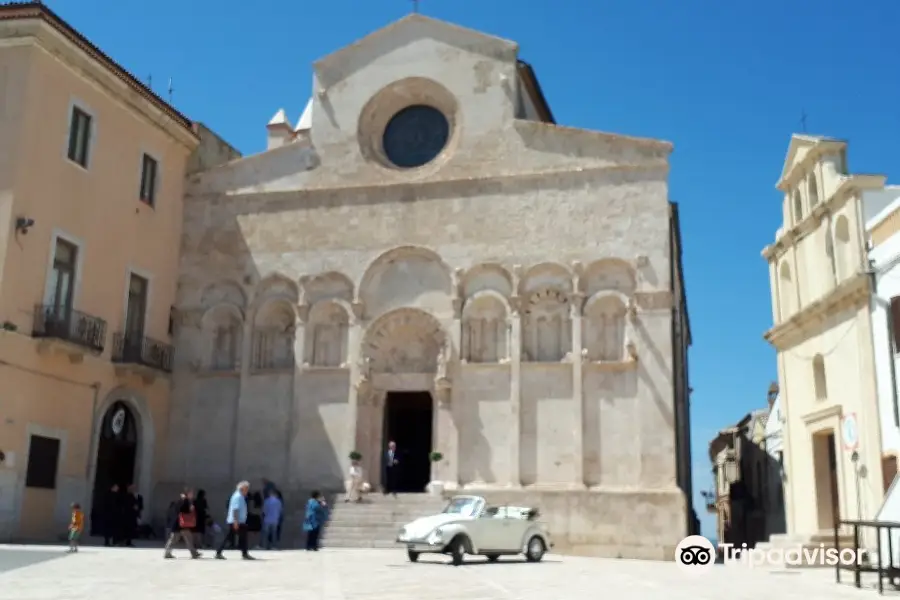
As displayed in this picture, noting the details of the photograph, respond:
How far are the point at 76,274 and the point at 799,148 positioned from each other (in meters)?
17.9

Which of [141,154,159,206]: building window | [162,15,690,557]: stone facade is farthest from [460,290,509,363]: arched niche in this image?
[141,154,159,206]: building window

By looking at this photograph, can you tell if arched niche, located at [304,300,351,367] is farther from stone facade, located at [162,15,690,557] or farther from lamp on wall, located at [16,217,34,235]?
lamp on wall, located at [16,217,34,235]

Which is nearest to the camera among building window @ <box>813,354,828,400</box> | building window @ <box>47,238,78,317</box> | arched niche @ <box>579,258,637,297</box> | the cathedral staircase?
building window @ <box>813,354,828,400</box>

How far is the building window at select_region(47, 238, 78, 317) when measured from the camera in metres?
21.7

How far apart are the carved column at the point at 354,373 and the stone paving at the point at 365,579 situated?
621 cm

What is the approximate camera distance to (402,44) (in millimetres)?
26812

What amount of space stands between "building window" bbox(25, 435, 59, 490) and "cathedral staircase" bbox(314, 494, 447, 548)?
21.3 feet

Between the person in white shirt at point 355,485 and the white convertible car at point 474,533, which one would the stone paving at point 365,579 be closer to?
the white convertible car at point 474,533

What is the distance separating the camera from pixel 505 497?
74.6 feet

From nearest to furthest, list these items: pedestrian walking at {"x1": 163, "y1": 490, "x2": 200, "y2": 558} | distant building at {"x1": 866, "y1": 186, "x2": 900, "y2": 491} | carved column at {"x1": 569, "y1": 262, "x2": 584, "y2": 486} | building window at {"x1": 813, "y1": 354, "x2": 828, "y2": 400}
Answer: pedestrian walking at {"x1": 163, "y1": 490, "x2": 200, "y2": 558}, distant building at {"x1": 866, "y1": 186, "x2": 900, "y2": 491}, building window at {"x1": 813, "y1": 354, "x2": 828, "y2": 400}, carved column at {"x1": 569, "y1": 262, "x2": 584, "y2": 486}

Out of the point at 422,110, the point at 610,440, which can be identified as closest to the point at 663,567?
the point at 610,440

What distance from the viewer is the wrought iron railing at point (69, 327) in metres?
21.0

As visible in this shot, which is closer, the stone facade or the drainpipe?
the drainpipe

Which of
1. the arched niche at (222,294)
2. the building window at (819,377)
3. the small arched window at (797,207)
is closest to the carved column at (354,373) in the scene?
the arched niche at (222,294)
